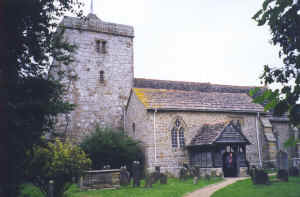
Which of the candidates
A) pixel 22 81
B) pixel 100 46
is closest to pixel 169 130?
pixel 100 46

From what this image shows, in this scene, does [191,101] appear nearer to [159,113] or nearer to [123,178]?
[159,113]

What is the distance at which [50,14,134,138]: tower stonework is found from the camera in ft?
92.2

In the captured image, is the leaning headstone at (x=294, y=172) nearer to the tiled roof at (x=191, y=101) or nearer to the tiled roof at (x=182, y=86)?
the tiled roof at (x=191, y=101)

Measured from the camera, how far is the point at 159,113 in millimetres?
24281

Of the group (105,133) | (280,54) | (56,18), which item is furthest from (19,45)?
(105,133)

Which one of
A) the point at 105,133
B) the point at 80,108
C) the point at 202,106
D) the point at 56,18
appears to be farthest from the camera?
the point at 80,108

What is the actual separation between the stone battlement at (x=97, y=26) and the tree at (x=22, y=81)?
18.6 m

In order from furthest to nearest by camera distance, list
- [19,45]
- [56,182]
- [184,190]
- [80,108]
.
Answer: [80,108], [184,190], [56,182], [19,45]

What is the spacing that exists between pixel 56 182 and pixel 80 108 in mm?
15743

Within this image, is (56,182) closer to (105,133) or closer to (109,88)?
(105,133)

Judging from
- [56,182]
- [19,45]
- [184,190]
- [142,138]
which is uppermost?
[19,45]

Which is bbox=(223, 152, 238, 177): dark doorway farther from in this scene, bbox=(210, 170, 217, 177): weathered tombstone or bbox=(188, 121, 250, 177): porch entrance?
bbox=(210, 170, 217, 177): weathered tombstone

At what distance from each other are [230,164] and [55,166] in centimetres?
1508

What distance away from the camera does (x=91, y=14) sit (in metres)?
32.8
